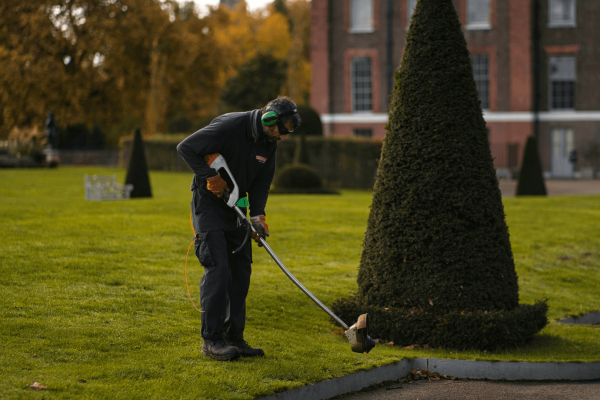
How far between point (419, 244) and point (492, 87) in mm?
30390

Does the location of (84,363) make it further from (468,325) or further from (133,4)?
(133,4)

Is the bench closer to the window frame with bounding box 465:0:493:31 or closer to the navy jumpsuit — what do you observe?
the navy jumpsuit

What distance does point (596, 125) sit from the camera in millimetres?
34531

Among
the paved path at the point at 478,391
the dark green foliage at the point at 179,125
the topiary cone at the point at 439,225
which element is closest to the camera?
the paved path at the point at 478,391

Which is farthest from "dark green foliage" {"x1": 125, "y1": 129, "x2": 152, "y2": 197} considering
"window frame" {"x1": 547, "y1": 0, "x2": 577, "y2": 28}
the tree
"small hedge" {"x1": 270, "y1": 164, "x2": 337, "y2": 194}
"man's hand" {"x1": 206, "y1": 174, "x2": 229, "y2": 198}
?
the tree

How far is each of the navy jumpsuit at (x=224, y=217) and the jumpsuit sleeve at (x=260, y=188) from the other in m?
0.02

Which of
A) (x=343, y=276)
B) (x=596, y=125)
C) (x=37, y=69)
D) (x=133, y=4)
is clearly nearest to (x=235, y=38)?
(x=133, y=4)

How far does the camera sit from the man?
15.7 feet

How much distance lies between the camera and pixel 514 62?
112 feet

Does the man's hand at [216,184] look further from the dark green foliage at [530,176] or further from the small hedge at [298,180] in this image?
the dark green foliage at [530,176]

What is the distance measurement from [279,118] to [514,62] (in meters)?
Result: 32.0

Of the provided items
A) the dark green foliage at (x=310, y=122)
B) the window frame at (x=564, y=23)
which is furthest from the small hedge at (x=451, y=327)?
the window frame at (x=564, y=23)

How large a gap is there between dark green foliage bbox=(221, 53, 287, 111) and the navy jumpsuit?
3291 cm

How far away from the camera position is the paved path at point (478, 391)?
4.89 m
